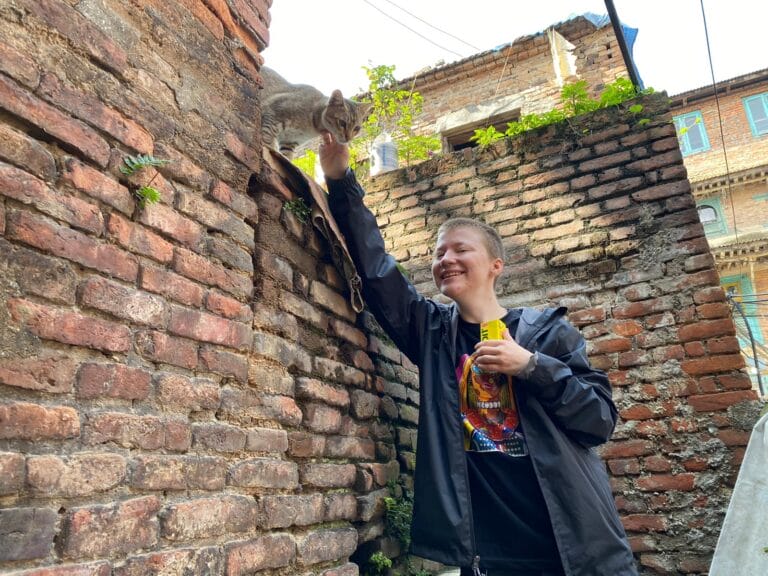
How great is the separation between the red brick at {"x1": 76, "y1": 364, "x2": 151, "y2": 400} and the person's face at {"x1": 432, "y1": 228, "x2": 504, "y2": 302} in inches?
54.8

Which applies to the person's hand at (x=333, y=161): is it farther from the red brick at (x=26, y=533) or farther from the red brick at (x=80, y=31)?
the red brick at (x=26, y=533)

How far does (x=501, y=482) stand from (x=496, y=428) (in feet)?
0.65

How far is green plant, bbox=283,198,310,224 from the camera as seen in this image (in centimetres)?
207

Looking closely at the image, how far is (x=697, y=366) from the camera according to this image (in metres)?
2.86

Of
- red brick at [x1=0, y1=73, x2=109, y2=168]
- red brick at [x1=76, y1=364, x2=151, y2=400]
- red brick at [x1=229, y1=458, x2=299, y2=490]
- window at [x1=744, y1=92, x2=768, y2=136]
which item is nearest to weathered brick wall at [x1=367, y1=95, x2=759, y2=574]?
red brick at [x1=229, y1=458, x2=299, y2=490]

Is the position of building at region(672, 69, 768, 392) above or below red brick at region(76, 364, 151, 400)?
above

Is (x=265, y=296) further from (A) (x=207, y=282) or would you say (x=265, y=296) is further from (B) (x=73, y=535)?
(B) (x=73, y=535)

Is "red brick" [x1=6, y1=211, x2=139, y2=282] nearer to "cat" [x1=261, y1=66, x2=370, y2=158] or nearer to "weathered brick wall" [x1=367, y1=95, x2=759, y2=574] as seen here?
"cat" [x1=261, y1=66, x2=370, y2=158]

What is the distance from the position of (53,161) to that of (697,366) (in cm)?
305

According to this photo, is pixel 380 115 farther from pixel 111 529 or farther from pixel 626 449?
pixel 111 529

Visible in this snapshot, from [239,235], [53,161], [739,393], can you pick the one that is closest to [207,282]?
[239,235]

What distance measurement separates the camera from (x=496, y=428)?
2059 millimetres

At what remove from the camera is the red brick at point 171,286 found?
4.53 feet

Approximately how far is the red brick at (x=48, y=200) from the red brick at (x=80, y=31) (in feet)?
1.34
